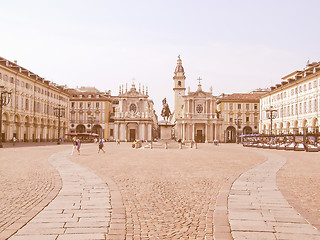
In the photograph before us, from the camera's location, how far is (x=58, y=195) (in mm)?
9672

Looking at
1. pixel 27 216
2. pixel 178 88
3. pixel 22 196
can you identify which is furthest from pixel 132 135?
pixel 27 216

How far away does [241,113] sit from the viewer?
10338 cm

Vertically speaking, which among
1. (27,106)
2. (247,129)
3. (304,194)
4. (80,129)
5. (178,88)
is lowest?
(304,194)

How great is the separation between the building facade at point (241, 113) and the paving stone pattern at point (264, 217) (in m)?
94.0

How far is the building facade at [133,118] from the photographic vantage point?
102 metres

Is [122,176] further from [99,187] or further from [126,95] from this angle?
[126,95]

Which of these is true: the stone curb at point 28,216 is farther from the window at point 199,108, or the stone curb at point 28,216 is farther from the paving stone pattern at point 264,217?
the window at point 199,108

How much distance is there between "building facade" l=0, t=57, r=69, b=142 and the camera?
201 feet

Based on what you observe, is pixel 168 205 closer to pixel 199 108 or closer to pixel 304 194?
pixel 304 194

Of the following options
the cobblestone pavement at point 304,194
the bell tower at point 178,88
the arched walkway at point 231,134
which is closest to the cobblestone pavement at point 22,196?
the cobblestone pavement at point 304,194

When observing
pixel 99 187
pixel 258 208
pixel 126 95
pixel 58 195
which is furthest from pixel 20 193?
pixel 126 95

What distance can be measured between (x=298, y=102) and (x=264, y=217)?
64.8 meters

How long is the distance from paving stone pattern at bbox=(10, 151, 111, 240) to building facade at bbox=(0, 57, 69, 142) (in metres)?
53.8

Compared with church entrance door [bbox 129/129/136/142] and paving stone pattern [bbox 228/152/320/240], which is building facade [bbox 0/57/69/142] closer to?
church entrance door [bbox 129/129/136/142]
